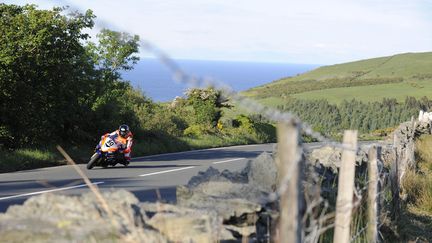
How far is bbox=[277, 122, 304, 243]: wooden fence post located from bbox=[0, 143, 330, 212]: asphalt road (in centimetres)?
638

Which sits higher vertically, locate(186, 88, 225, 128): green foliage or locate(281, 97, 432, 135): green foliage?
locate(186, 88, 225, 128): green foliage

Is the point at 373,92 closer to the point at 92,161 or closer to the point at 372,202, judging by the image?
the point at 92,161

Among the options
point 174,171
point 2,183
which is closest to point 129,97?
point 174,171

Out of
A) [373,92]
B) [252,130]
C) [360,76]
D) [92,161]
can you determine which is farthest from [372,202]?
[360,76]

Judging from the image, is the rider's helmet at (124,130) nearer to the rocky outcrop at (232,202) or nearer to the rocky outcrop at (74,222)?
the rocky outcrop at (232,202)

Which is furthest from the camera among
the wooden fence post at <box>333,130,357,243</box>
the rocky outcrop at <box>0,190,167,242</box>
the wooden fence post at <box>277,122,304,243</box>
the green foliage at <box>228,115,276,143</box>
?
the green foliage at <box>228,115,276,143</box>

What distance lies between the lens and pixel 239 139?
32.1m

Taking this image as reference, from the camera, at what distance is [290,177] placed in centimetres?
346

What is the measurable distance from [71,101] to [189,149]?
20.9ft

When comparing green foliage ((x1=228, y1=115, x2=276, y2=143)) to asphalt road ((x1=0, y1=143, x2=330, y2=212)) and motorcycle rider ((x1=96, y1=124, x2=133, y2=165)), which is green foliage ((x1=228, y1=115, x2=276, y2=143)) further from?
motorcycle rider ((x1=96, y1=124, x2=133, y2=165))

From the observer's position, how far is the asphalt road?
1234 cm

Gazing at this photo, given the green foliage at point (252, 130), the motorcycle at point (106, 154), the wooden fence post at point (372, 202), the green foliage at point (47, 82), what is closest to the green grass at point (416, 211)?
the wooden fence post at point (372, 202)

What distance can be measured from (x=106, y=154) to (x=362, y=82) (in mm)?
104791

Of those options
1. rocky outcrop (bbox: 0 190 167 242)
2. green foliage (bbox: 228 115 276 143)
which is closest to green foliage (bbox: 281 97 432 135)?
green foliage (bbox: 228 115 276 143)
